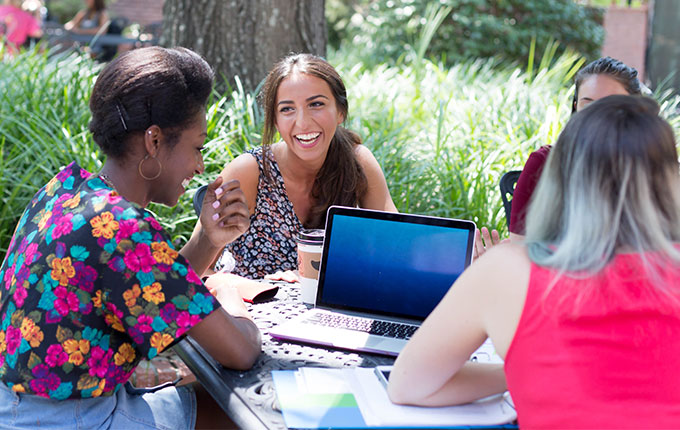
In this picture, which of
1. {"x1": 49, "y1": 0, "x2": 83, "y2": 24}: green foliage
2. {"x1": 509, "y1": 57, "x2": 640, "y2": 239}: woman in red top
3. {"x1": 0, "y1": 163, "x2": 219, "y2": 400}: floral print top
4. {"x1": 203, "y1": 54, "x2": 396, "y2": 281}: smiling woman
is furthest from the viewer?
{"x1": 49, "y1": 0, "x2": 83, "y2": 24}: green foliage

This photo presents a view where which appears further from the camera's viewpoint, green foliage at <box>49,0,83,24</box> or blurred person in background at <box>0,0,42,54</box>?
green foliage at <box>49,0,83,24</box>

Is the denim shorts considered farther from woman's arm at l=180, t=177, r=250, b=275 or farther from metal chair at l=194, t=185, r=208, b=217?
metal chair at l=194, t=185, r=208, b=217

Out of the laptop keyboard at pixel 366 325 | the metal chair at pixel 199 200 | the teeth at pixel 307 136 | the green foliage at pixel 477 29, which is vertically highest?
the green foliage at pixel 477 29

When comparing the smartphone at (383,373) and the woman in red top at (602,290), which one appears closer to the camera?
the woman in red top at (602,290)

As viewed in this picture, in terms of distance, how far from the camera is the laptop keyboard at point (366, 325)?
2051 millimetres


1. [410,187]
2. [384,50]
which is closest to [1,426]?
[410,187]

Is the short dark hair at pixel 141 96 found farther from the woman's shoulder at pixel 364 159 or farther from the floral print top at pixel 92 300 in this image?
the woman's shoulder at pixel 364 159

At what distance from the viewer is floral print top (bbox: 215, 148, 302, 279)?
3.10m

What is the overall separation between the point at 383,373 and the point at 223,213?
2.64 ft

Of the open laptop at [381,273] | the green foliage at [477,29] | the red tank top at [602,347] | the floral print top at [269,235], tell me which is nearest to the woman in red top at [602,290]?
the red tank top at [602,347]

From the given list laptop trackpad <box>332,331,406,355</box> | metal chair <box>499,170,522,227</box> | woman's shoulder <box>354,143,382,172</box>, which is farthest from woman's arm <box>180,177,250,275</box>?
metal chair <box>499,170,522,227</box>

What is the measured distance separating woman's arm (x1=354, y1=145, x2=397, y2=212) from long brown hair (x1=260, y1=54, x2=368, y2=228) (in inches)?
1.1

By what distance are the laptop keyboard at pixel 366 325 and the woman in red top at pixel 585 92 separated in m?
0.88

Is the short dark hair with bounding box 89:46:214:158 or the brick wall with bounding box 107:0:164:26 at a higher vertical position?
the brick wall with bounding box 107:0:164:26
